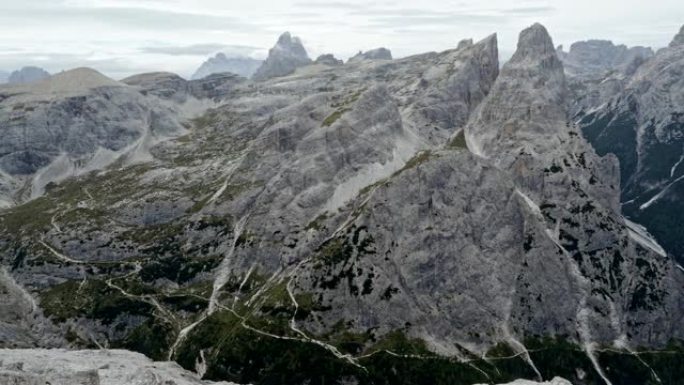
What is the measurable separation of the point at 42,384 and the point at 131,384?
29.7 m

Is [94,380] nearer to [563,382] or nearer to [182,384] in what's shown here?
[182,384]

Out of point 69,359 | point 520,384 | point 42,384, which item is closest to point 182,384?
point 69,359

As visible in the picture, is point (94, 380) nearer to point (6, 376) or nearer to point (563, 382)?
point (6, 376)

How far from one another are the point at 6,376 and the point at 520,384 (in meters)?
126

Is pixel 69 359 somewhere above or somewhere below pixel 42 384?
below

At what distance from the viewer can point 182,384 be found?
7579 inches

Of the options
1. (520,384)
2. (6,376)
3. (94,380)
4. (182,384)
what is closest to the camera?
(6,376)

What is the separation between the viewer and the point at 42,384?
412ft

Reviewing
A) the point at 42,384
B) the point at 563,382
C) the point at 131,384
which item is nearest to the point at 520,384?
the point at 563,382

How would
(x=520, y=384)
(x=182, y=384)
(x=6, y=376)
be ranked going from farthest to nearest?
(x=182, y=384)
(x=520, y=384)
(x=6, y=376)

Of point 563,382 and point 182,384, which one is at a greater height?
point 563,382

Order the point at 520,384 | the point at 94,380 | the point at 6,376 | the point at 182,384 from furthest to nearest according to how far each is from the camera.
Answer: the point at 182,384, the point at 520,384, the point at 94,380, the point at 6,376

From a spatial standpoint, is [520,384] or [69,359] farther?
[69,359]

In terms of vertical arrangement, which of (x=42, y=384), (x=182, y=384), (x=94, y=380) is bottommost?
(x=182, y=384)
